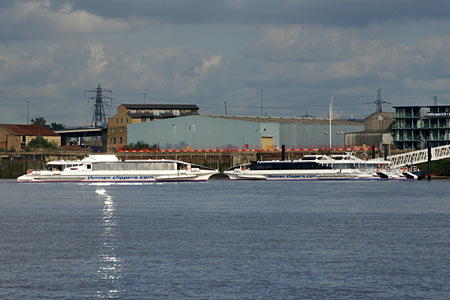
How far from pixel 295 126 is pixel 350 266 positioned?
12509cm

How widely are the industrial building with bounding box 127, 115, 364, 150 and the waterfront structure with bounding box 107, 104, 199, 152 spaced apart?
44.3 ft

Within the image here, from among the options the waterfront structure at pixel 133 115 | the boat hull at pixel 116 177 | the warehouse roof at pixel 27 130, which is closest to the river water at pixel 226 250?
the boat hull at pixel 116 177

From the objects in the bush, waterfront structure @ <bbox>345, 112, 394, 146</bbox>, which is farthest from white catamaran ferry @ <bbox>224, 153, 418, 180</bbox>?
the bush

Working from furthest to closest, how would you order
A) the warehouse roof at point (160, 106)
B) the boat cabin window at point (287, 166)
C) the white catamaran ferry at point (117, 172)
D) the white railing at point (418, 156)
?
1. the warehouse roof at point (160, 106)
2. the white railing at point (418, 156)
3. the boat cabin window at point (287, 166)
4. the white catamaran ferry at point (117, 172)

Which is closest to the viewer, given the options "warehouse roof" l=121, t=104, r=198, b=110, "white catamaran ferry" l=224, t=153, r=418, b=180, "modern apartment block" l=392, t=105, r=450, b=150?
"white catamaran ferry" l=224, t=153, r=418, b=180

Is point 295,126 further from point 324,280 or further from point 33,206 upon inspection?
point 324,280

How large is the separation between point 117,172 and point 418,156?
53452 millimetres

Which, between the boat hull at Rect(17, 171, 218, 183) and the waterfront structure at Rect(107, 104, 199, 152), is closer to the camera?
the boat hull at Rect(17, 171, 218, 183)

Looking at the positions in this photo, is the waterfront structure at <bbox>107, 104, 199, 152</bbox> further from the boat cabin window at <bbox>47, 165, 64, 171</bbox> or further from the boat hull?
the boat hull

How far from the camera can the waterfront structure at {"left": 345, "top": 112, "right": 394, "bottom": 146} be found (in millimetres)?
159625

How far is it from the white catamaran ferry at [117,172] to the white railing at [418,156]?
36.3 m

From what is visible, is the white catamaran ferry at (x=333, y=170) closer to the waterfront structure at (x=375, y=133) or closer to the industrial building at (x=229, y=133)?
the industrial building at (x=229, y=133)

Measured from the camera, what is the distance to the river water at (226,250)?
33.9 m

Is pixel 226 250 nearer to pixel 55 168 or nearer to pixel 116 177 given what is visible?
pixel 116 177
